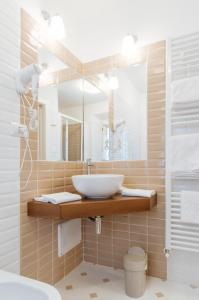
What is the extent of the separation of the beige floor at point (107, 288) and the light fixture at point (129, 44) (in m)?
1.97

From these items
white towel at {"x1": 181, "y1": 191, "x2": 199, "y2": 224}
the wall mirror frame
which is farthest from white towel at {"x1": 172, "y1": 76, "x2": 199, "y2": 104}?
white towel at {"x1": 181, "y1": 191, "x2": 199, "y2": 224}

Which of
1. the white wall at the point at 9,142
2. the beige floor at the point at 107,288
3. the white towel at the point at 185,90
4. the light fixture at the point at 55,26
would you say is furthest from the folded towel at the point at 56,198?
the light fixture at the point at 55,26

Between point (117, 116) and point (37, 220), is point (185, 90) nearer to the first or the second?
point (117, 116)

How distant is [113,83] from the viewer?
2.04 m

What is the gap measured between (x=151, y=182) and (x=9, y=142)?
1157 mm

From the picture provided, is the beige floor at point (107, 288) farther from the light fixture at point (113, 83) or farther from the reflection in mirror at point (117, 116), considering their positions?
the light fixture at point (113, 83)

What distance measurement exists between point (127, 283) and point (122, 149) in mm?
1078

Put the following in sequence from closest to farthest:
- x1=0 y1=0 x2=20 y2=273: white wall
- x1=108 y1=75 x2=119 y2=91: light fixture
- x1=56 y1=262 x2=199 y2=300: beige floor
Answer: x1=0 y1=0 x2=20 y2=273: white wall
x1=56 y1=262 x2=199 y2=300: beige floor
x1=108 y1=75 x2=119 y2=91: light fixture

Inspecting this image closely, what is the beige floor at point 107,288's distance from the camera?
1612 mm

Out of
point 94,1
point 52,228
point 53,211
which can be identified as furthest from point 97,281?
point 94,1

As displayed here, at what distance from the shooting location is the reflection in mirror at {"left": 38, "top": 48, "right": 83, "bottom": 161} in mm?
1686

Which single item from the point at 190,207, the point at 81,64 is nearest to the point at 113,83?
the point at 81,64

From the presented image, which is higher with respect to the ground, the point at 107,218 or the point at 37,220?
the point at 37,220

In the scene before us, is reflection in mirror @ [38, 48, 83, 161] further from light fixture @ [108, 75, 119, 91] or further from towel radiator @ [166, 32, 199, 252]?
towel radiator @ [166, 32, 199, 252]
